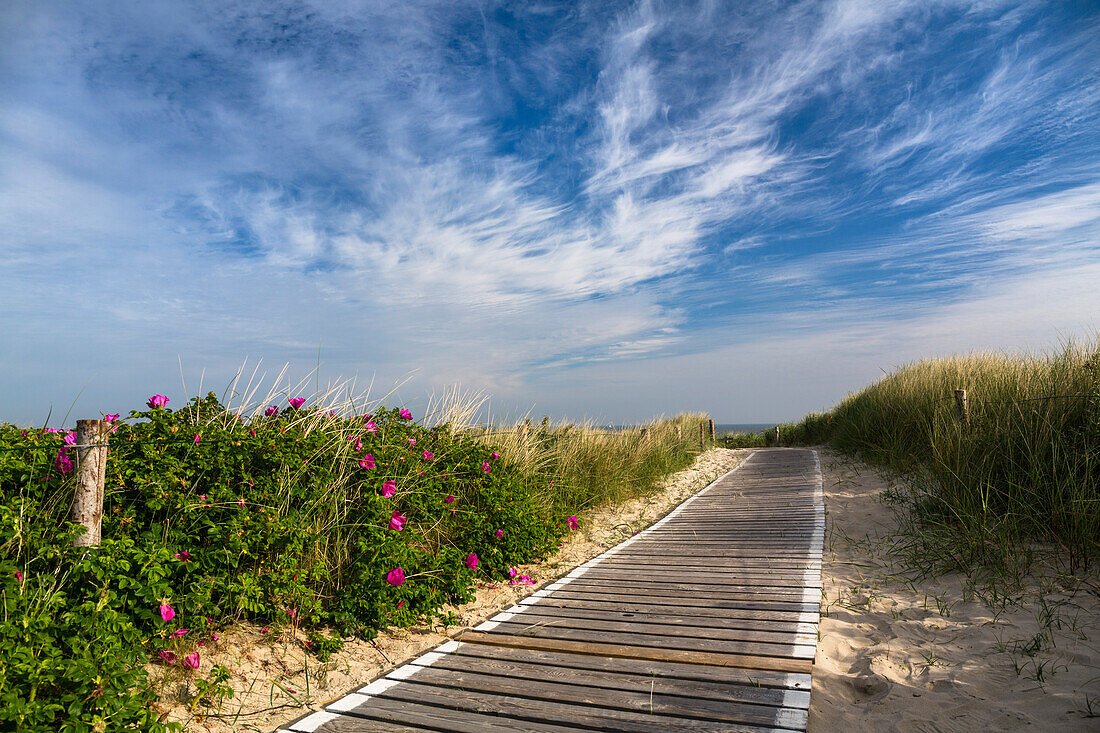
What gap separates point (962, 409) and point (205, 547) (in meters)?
7.20

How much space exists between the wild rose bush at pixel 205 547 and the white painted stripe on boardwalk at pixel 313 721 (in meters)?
0.63

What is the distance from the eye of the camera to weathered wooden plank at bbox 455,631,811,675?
10.7 feet

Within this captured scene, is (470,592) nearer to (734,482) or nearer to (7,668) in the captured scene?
(7,668)

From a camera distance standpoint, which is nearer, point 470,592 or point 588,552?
point 470,592

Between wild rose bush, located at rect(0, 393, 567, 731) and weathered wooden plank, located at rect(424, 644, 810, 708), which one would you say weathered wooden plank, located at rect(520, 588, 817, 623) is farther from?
weathered wooden plank, located at rect(424, 644, 810, 708)

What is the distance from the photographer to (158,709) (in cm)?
282

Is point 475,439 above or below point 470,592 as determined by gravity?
above

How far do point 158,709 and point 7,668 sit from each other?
0.78 m

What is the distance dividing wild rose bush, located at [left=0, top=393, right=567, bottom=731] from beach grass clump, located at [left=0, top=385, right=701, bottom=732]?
11 mm

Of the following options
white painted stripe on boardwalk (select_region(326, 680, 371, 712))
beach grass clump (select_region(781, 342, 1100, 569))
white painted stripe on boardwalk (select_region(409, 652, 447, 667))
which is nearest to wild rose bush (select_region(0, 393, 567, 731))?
white painted stripe on boardwalk (select_region(409, 652, 447, 667))

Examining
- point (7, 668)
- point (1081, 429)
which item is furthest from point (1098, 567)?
point (7, 668)

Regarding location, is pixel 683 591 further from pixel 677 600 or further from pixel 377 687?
pixel 377 687

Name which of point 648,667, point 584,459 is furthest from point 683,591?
point 584,459

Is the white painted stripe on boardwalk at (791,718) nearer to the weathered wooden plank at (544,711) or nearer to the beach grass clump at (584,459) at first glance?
the weathered wooden plank at (544,711)
